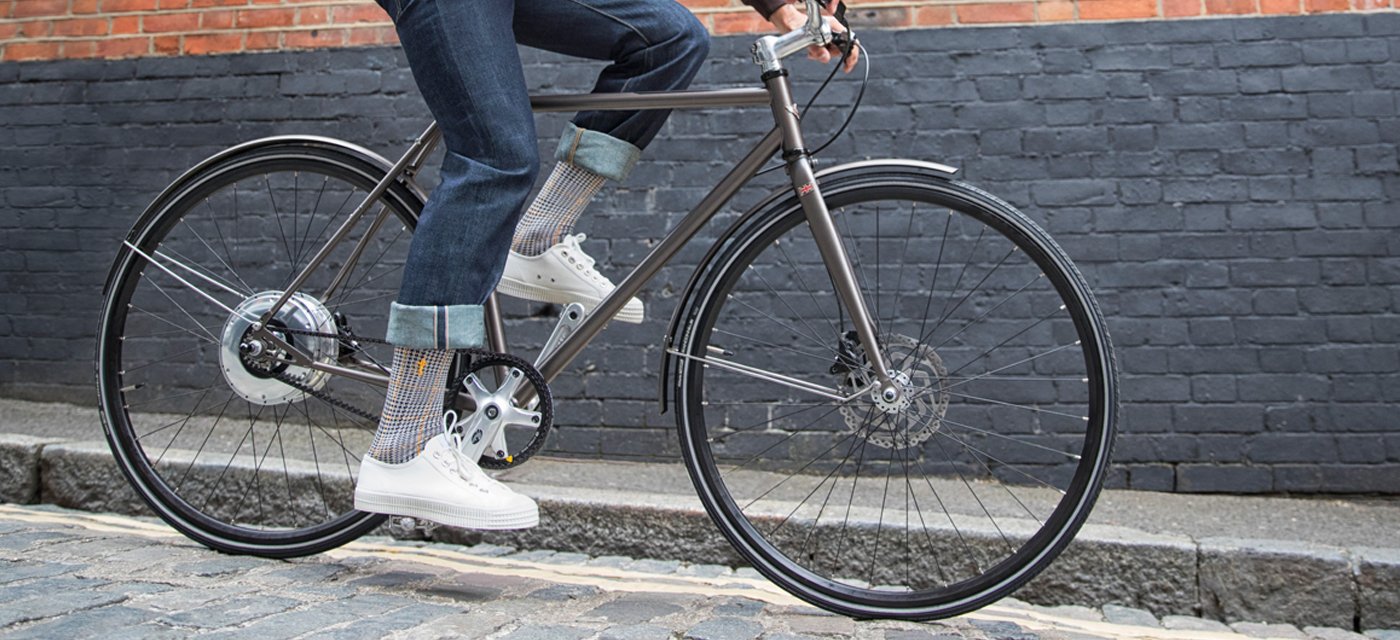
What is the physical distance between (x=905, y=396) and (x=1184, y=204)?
2297mm

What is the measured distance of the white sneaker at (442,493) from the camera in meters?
2.49

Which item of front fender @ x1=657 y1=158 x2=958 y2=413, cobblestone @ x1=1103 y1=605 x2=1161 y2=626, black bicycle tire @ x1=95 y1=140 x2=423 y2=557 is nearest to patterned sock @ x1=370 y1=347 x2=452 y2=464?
black bicycle tire @ x1=95 y1=140 x2=423 y2=557

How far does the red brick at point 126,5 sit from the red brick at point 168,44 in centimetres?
14

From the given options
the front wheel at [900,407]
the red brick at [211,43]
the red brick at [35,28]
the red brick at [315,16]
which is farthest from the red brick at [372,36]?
the front wheel at [900,407]

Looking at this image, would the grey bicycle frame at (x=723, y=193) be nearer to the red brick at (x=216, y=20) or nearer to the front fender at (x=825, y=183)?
the front fender at (x=825, y=183)

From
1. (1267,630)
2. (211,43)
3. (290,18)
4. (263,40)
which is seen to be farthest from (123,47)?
(1267,630)

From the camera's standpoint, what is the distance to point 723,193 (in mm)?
2635

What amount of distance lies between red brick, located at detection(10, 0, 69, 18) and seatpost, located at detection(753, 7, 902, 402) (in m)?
3.84

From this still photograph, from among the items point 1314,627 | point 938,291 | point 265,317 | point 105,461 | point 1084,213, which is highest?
point 1084,213

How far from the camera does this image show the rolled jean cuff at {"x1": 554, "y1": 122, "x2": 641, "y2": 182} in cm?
267

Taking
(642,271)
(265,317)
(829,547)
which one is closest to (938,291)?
(829,547)

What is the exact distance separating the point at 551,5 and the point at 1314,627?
260cm

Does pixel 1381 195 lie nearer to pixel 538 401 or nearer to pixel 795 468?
pixel 795 468

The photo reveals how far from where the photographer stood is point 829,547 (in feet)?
11.1
